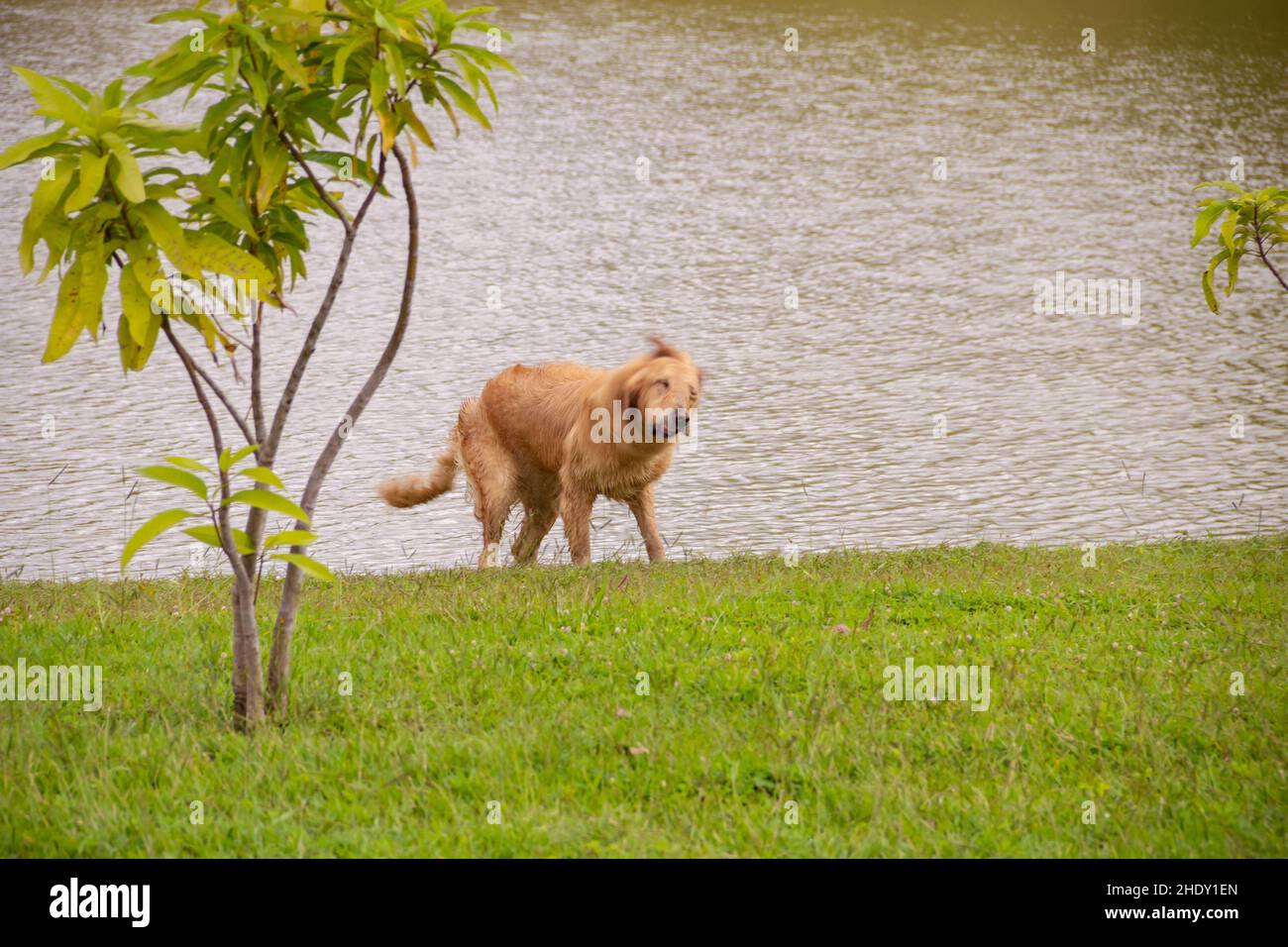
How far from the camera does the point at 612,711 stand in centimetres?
588

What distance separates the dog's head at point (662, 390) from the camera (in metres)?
8.73

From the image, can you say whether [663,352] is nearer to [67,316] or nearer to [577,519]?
[577,519]

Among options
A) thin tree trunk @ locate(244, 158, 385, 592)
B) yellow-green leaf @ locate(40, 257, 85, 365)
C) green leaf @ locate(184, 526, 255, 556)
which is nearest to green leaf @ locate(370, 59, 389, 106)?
thin tree trunk @ locate(244, 158, 385, 592)

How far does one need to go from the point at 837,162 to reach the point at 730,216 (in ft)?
12.9

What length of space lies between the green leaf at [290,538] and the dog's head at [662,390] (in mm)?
3599

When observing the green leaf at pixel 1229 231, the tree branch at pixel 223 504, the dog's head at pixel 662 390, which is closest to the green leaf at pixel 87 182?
the tree branch at pixel 223 504

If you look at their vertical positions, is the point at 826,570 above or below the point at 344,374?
above

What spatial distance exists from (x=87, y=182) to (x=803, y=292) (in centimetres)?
1744

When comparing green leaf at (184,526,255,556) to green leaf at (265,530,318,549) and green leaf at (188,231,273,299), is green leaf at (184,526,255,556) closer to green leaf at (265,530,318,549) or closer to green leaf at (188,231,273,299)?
green leaf at (265,530,318,549)

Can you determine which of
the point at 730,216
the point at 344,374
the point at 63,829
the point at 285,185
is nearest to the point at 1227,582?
the point at 285,185

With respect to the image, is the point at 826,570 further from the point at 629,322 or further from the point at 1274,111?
the point at 1274,111

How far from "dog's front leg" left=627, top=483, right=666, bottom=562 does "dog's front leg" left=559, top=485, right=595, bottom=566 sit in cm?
31

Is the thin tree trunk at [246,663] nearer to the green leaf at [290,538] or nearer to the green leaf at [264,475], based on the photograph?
the green leaf at [290,538]

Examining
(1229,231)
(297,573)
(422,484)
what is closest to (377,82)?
(297,573)
